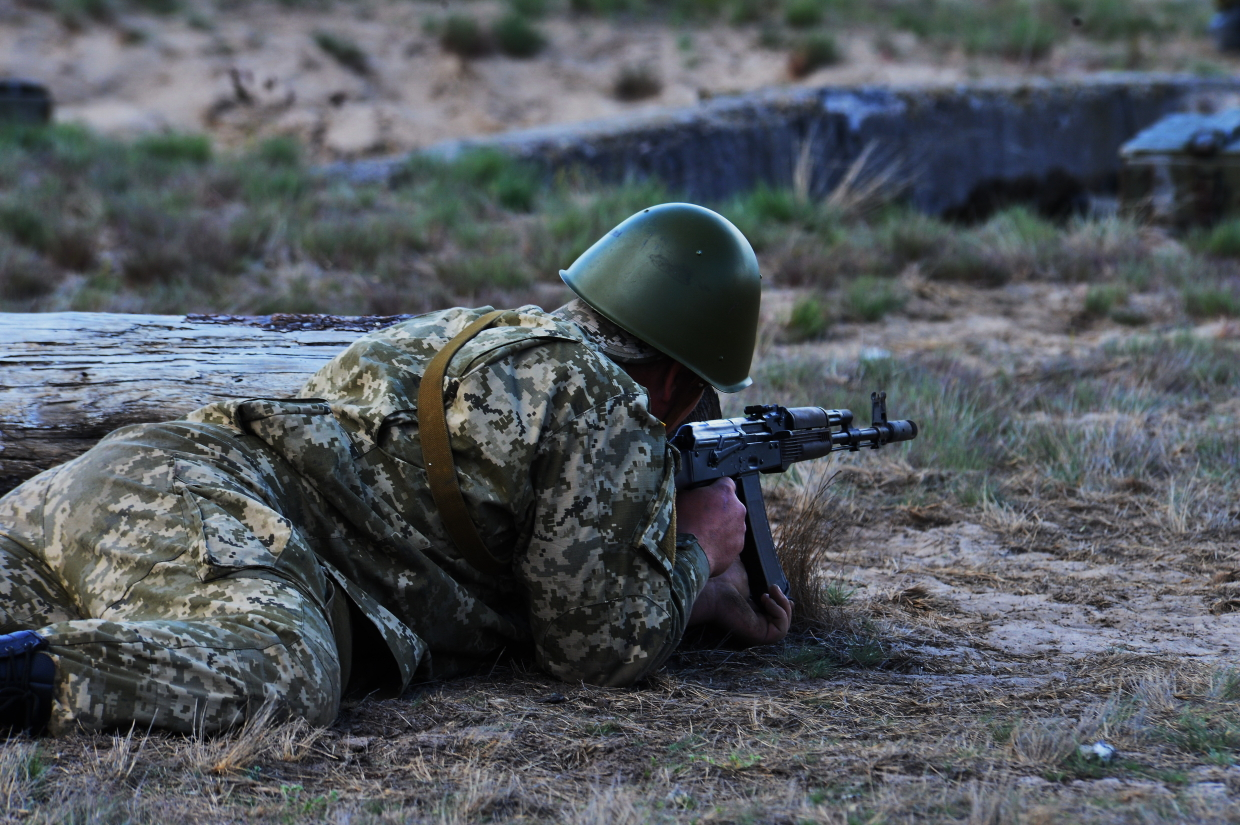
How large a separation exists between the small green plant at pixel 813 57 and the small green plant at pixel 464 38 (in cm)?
454

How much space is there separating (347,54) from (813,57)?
6698 mm

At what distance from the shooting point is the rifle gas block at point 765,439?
2.90m

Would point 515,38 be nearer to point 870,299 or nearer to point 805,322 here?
point 870,299

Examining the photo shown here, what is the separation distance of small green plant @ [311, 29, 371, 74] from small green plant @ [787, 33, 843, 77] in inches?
242

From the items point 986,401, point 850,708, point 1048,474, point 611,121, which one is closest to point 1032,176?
point 611,121

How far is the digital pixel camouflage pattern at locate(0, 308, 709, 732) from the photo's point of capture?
2311 mm

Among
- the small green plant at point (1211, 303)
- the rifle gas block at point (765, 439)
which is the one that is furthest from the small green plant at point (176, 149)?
the rifle gas block at point (765, 439)

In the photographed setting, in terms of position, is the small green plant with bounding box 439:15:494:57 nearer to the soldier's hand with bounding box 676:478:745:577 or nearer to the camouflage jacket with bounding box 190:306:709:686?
the soldier's hand with bounding box 676:478:745:577

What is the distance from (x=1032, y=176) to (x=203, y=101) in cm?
1021

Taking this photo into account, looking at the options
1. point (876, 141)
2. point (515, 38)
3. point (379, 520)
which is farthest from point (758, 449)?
point (515, 38)

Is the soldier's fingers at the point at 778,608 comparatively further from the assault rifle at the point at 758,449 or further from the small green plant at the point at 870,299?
the small green plant at the point at 870,299

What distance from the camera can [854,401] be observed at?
18.1 feet

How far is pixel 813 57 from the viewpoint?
57.6 ft

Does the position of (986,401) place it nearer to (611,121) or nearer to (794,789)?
(794,789)
